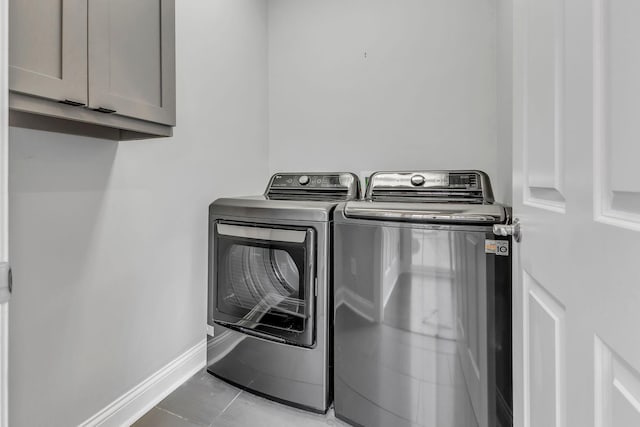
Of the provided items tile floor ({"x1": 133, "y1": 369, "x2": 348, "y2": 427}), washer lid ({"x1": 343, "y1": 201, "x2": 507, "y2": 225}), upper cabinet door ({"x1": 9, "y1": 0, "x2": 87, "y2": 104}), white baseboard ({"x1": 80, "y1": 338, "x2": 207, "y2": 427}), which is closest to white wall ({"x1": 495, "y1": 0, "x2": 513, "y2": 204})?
washer lid ({"x1": 343, "y1": 201, "x2": 507, "y2": 225})

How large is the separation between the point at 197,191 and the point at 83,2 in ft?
3.56

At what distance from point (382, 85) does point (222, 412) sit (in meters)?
2.31

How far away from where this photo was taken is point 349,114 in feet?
7.97

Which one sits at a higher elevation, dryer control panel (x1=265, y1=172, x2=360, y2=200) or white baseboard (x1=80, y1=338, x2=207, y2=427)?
dryer control panel (x1=265, y1=172, x2=360, y2=200)

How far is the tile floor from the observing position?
4.90 feet

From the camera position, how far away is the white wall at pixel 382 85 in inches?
82.1

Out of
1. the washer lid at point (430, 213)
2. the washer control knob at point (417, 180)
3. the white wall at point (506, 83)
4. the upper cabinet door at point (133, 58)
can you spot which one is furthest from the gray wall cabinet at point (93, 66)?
the white wall at point (506, 83)

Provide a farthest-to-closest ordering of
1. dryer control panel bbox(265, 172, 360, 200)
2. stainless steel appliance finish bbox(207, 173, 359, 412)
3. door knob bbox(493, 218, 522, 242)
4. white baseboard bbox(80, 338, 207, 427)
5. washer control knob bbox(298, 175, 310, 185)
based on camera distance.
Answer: washer control knob bbox(298, 175, 310, 185) < dryer control panel bbox(265, 172, 360, 200) < stainless steel appliance finish bbox(207, 173, 359, 412) < white baseboard bbox(80, 338, 207, 427) < door knob bbox(493, 218, 522, 242)

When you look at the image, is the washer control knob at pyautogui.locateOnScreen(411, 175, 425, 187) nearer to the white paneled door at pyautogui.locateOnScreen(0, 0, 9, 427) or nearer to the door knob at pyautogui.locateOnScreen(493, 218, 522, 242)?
the door knob at pyautogui.locateOnScreen(493, 218, 522, 242)

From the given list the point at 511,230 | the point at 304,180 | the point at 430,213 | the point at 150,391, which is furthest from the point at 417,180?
the point at 150,391

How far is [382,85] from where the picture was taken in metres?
2.32

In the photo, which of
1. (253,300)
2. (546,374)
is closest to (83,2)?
(253,300)

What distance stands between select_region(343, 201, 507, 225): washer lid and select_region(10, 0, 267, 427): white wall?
1016mm

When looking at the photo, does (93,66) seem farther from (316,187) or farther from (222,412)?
(222,412)
